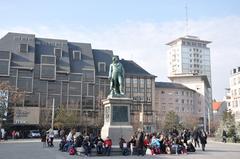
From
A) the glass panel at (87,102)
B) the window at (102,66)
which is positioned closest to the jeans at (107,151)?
the glass panel at (87,102)

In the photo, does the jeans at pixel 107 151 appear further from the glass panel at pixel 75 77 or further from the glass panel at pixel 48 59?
the glass panel at pixel 75 77

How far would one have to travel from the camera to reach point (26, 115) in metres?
71.2

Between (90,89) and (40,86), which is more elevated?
(40,86)

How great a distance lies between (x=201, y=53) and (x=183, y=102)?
2131 inches

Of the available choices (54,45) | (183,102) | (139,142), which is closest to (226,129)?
(139,142)

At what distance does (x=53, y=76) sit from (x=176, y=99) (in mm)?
47119

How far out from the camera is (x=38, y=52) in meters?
78.6

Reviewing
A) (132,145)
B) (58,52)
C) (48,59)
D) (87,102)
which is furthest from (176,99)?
(132,145)

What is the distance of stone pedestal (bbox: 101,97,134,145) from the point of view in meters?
22.2

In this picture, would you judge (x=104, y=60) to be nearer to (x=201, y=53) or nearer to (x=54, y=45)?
(x=54, y=45)

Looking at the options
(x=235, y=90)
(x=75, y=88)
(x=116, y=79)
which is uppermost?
(x=235, y=90)

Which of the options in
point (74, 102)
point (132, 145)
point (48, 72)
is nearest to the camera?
point (132, 145)

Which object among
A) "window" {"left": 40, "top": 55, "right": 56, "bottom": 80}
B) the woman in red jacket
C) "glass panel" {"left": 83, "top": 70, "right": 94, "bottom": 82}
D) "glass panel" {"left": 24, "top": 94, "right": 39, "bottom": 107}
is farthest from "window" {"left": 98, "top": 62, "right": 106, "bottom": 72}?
the woman in red jacket

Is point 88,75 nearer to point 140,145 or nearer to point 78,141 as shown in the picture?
point 78,141
